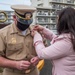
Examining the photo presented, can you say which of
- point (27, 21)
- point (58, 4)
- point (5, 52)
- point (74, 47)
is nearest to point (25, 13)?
point (27, 21)

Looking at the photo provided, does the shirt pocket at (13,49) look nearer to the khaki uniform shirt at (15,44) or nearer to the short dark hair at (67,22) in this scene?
the khaki uniform shirt at (15,44)

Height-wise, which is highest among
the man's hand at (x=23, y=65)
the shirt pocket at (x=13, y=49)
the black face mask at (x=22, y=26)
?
the black face mask at (x=22, y=26)

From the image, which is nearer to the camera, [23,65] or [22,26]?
[23,65]

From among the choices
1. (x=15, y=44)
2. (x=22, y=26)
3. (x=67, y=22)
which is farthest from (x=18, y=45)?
(x=67, y=22)

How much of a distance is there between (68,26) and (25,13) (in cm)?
39

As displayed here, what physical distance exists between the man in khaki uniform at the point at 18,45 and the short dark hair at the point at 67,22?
0.25m

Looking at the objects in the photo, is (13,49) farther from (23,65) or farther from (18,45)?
(23,65)

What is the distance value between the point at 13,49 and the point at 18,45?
0.05m

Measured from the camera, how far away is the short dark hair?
1994 millimetres

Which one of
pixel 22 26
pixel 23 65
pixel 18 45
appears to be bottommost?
pixel 23 65

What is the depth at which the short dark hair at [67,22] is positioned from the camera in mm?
1994

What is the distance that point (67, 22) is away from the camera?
6.56ft

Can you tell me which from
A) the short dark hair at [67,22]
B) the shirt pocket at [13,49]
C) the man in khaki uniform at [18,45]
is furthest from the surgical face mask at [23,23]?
the short dark hair at [67,22]

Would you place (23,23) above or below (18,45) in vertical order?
above
